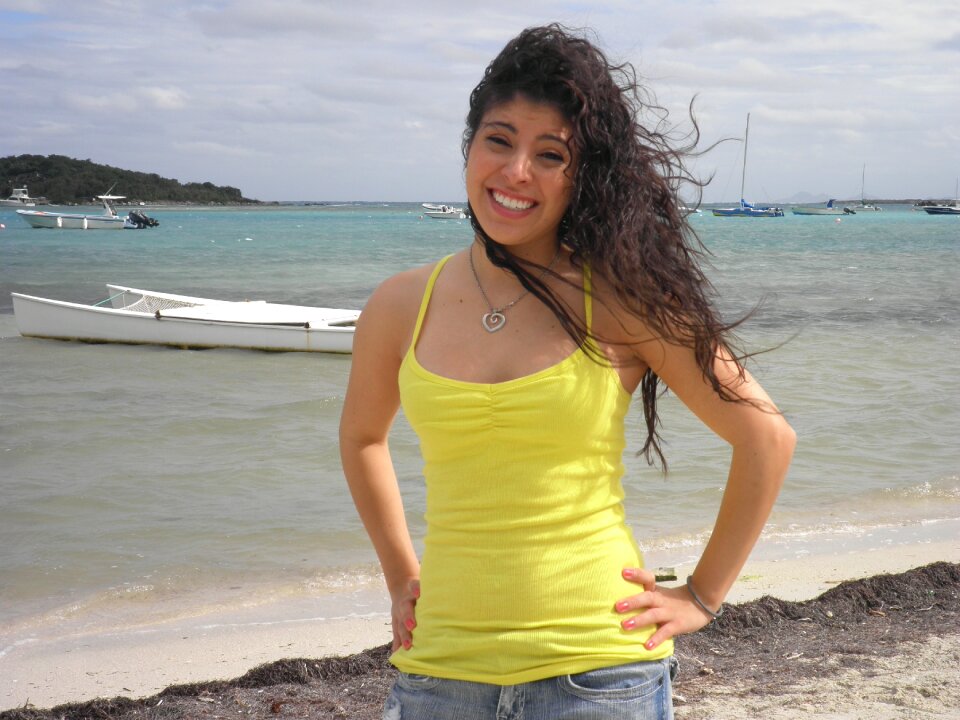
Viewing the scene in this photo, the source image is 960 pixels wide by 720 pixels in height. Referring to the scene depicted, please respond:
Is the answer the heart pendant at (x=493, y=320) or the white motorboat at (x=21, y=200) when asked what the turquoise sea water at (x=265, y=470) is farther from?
the white motorboat at (x=21, y=200)

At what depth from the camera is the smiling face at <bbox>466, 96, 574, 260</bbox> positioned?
5.82ft

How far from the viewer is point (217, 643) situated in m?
4.87

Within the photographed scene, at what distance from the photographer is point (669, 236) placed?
1.81 m

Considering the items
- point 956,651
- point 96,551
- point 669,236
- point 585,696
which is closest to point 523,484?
point 585,696

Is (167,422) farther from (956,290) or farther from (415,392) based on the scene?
(956,290)

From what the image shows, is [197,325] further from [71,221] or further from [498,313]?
[71,221]

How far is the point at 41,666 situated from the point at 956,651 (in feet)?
12.7

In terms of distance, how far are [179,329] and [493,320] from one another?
14.1 meters

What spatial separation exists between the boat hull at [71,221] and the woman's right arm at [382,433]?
216 ft

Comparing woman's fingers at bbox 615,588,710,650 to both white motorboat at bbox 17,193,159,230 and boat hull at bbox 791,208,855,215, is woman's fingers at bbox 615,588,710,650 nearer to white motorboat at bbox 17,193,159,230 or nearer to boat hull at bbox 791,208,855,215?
white motorboat at bbox 17,193,159,230

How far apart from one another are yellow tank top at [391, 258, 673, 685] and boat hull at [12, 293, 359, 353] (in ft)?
41.2

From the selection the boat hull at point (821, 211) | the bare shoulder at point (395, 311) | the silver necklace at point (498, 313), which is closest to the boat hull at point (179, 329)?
the bare shoulder at point (395, 311)

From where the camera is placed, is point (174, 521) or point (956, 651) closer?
point (956, 651)

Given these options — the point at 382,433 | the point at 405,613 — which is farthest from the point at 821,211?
the point at 405,613
